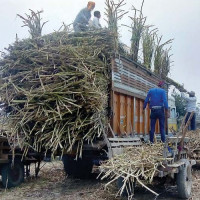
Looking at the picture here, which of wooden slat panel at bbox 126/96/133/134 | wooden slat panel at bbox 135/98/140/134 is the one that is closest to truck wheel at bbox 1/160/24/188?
wooden slat panel at bbox 126/96/133/134

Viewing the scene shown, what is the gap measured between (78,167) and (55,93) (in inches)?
112

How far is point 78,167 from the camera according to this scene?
313 inches

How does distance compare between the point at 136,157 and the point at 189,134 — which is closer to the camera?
the point at 136,157

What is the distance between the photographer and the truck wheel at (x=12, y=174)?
661 cm

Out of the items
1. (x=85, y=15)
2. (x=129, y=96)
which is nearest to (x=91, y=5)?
(x=85, y=15)

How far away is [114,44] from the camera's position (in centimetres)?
639

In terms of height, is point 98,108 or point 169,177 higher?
point 98,108

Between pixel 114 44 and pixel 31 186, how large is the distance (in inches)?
127

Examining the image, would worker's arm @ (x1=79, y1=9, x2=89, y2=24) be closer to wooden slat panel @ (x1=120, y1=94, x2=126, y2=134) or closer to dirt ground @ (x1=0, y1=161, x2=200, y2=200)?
wooden slat panel @ (x1=120, y1=94, x2=126, y2=134)

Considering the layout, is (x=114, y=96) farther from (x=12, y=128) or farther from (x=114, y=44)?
(x=12, y=128)

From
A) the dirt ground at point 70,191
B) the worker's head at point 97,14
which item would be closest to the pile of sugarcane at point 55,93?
the dirt ground at point 70,191

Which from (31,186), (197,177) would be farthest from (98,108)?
(197,177)

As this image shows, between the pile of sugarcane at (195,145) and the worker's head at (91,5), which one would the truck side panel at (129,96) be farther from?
the worker's head at (91,5)

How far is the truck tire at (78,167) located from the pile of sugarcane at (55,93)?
6.53ft
